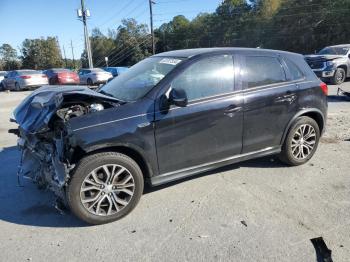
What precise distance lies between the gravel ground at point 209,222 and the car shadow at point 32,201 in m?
0.01

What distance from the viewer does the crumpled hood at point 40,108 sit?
3.93 metres

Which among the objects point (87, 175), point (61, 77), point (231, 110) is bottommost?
point (61, 77)

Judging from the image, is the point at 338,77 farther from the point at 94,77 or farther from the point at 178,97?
the point at 94,77

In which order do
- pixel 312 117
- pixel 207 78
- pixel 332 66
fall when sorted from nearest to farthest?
pixel 207 78 → pixel 312 117 → pixel 332 66

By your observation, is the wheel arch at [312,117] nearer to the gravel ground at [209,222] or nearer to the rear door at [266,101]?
the rear door at [266,101]

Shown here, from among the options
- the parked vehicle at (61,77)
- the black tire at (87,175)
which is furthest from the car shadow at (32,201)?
the parked vehicle at (61,77)

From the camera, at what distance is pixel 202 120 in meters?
4.13

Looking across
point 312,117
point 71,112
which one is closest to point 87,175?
point 71,112

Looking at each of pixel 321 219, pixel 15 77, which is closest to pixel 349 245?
pixel 321 219

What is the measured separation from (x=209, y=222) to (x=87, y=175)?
4.53ft

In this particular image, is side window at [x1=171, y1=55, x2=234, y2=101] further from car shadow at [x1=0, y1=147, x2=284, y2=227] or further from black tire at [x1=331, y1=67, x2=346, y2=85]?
black tire at [x1=331, y1=67, x2=346, y2=85]

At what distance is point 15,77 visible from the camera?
73.0 feet

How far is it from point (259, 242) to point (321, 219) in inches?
33.9

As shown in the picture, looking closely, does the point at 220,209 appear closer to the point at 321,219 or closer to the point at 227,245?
the point at 227,245
